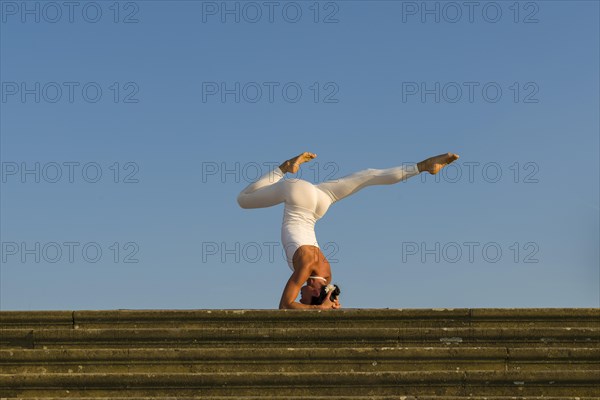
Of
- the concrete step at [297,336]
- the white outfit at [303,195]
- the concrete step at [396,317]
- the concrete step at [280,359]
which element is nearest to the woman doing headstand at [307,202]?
the white outfit at [303,195]

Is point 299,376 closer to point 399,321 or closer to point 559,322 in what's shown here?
point 399,321

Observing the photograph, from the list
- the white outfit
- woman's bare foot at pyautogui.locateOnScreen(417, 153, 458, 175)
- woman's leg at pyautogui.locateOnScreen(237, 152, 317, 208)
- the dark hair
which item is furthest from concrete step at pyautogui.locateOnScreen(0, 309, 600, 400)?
woman's bare foot at pyautogui.locateOnScreen(417, 153, 458, 175)

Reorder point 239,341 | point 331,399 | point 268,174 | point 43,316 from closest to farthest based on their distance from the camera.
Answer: point 331,399 < point 239,341 < point 43,316 < point 268,174

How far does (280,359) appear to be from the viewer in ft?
23.5

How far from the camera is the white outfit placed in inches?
392

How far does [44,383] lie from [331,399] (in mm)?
1990

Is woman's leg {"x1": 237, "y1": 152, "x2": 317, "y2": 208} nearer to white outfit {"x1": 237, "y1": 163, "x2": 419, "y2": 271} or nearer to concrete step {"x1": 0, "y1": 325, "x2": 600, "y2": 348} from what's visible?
white outfit {"x1": 237, "y1": 163, "x2": 419, "y2": 271}

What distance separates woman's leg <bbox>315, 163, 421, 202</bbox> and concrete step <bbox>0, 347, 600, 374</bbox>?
3123mm

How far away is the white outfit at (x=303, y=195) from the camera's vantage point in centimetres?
995

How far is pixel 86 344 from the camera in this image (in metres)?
7.72

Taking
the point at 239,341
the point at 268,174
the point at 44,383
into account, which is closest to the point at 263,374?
the point at 239,341

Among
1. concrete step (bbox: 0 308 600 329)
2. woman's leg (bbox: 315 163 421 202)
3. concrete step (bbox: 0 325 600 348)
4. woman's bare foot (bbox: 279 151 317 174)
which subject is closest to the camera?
concrete step (bbox: 0 325 600 348)

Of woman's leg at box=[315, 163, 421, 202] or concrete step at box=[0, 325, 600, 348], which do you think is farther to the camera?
woman's leg at box=[315, 163, 421, 202]

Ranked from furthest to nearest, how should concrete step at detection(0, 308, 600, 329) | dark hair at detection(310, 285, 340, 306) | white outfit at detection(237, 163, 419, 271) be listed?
white outfit at detection(237, 163, 419, 271) < dark hair at detection(310, 285, 340, 306) < concrete step at detection(0, 308, 600, 329)
